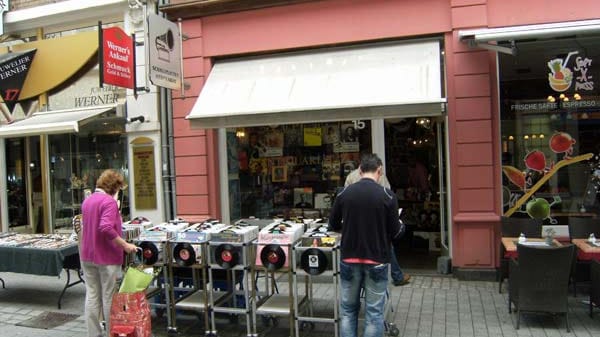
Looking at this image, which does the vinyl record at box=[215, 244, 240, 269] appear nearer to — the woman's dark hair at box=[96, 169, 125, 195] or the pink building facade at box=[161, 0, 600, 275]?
the woman's dark hair at box=[96, 169, 125, 195]

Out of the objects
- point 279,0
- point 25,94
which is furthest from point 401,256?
point 25,94

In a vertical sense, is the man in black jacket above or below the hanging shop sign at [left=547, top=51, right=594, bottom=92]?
below

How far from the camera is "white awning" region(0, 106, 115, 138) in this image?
762 cm

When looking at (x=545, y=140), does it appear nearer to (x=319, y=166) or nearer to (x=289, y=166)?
(x=319, y=166)

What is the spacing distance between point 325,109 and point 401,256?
3243 millimetres

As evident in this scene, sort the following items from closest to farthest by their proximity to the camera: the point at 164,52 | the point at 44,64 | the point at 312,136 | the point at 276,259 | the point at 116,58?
the point at 276,259
the point at 164,52
the point at 116,58
the point at 312,136
the point at 44,64

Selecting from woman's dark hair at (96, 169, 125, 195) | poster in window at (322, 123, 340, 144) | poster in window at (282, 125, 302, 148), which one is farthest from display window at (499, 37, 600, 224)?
woman's dark hair at (96, 169, 125, 195)

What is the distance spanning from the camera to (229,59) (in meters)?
8.01

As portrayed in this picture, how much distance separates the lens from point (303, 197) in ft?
27.2

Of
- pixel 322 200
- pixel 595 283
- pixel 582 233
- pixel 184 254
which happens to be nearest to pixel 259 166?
pixel 322 200

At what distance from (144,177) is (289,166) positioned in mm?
2401

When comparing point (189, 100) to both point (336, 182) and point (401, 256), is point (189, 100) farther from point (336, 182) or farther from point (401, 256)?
point (401, 256)

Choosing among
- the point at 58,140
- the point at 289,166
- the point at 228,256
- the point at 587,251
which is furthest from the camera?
the point at 58,140

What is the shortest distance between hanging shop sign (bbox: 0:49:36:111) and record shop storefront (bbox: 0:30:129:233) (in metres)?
0.05
